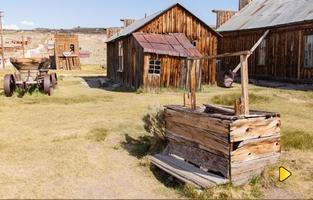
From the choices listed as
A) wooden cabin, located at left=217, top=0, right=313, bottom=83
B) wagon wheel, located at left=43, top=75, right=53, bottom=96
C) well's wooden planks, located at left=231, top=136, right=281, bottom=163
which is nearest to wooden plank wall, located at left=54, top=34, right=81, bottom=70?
wooden cabin, located at left=217, top=0, right=313, bottom=83

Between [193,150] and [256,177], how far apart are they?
1.27 m

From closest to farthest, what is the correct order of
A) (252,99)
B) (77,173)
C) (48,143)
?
(77,173), (48,143), (252,99)

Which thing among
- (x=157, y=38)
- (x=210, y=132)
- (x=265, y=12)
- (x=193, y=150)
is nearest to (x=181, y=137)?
(x=193, y=150)

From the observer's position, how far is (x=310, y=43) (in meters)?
21.2

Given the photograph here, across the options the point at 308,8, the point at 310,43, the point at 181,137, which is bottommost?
the point at 181,137

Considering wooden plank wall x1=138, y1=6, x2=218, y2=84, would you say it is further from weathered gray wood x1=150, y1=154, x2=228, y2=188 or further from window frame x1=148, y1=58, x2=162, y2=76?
weathered gray wood x1=150, y1=154, x2=228, y2=188

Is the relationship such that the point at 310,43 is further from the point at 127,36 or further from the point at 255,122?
the point at 255,122

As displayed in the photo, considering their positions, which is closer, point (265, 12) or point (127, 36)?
point (127, 36)

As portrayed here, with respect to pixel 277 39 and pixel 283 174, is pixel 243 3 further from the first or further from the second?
pixel 283 174

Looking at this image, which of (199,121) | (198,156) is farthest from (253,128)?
(198,156)

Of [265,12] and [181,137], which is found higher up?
[265,12]

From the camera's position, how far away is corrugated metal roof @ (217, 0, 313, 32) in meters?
22.3

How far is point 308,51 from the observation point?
70.0 feet

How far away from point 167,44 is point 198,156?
13481 millimetres
